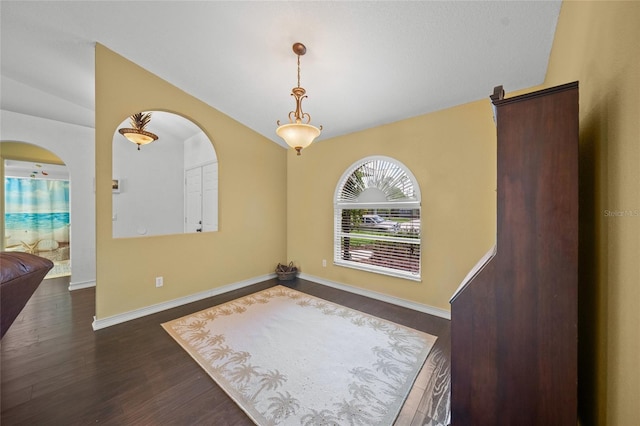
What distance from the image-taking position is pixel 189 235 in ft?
11.0

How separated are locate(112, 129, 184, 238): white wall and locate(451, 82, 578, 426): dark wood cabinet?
540cm

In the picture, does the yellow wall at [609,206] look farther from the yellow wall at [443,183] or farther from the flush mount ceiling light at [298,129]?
the flush mount ceiling light at [298,129]

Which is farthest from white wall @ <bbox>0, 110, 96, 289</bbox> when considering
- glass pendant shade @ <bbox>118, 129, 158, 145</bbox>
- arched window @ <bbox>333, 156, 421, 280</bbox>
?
arched window @ <bbox>333, 156, 421, 280</bbox>

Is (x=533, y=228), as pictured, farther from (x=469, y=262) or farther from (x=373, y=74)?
(x=373, y=74)

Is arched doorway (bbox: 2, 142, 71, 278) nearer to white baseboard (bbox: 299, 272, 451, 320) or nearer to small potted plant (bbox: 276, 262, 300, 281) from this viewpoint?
small potted plant (bbox: 276, 262, 300, 281)

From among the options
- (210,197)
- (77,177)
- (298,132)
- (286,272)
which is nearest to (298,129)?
(298,132)

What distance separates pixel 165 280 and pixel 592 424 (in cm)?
387

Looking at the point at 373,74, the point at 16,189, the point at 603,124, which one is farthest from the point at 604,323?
the point at 16,189

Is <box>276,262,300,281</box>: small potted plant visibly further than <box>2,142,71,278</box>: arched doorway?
No

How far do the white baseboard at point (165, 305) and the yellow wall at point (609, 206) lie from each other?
377cm

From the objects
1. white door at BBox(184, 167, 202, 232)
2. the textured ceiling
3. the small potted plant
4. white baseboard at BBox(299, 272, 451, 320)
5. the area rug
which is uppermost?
the textured ceiling

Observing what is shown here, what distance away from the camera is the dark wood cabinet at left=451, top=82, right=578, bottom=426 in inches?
39.3

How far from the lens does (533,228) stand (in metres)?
1.04

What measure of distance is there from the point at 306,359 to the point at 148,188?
4.63 meters
